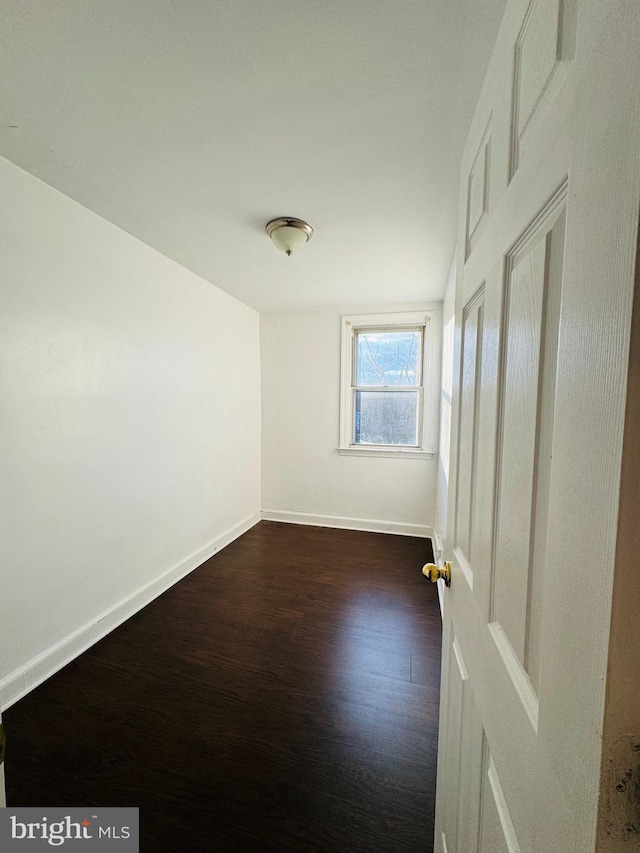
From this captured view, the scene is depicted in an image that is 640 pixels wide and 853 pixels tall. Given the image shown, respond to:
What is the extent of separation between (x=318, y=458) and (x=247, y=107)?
2932mm

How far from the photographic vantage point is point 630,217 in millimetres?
261

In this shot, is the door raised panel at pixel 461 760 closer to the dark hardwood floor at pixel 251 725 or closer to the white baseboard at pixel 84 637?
the dark hardwood floor at pixel 251 725

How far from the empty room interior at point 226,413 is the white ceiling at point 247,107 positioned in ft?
0.04

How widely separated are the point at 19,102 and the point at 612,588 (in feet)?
6.44

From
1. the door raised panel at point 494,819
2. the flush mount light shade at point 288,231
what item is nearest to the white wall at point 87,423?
the flush mount light shade at point 288,231

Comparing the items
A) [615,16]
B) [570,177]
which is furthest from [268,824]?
[615,16]

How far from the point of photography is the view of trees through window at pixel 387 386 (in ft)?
11.0

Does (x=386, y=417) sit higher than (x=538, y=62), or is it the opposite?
(x=538, y=62)

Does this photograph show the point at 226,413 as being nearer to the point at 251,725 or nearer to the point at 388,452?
the point at 388,452

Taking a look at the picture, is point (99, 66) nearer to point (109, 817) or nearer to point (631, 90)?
point (631, 90)

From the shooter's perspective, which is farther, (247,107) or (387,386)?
(387,386)

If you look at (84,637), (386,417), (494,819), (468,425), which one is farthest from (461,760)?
(386,417)

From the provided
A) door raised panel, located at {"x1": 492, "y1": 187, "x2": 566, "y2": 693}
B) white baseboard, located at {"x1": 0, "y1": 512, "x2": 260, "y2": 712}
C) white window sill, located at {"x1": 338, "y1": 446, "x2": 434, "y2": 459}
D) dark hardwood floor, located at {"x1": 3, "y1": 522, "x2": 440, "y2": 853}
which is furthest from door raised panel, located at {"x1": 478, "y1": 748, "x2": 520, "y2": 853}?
white window sill, located at {"x1": 338, "y1": 446, "x2": 434, "y2": 459}

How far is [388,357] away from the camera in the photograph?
343cm
